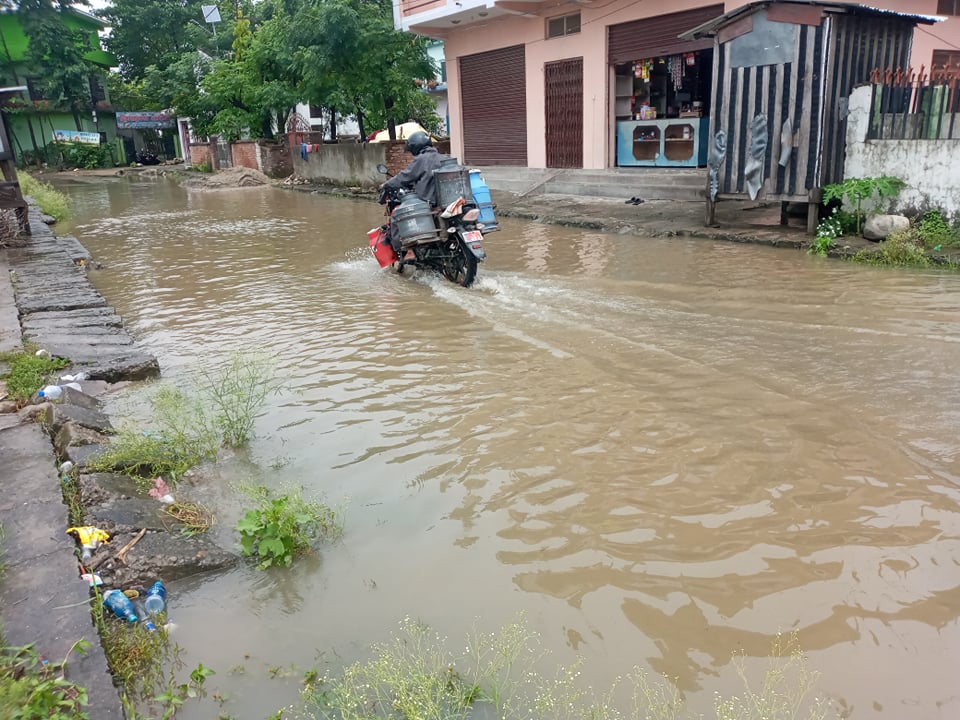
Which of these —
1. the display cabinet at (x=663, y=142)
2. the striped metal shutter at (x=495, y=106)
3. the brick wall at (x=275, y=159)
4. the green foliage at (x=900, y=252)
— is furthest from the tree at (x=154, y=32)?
the green foliage at (x=900, y=252)

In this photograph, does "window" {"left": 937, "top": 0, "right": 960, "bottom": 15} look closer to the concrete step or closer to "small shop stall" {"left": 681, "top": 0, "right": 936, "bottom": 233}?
"small shop stall" {"left": 681, "top": 0, "right": 936, "bottom": 233}

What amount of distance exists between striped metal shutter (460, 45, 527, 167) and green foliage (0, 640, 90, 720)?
17317mm

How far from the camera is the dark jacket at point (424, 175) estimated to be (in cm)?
841

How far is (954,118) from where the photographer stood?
8812 mm

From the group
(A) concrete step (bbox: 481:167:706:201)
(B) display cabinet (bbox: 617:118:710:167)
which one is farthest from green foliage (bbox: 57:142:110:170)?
(B) display cabinet (bbox: 617:118:710:167)

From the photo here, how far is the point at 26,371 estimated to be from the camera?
5.32 metres

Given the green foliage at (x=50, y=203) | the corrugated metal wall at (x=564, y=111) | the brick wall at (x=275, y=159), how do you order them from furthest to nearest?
the brick wall at (x=275, y=159) → the green foliage at (x=50, y=203) → the corrugated metal wall at (x=564, y=111)

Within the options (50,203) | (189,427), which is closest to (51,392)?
(189,427)

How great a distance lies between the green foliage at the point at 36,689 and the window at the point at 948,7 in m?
17.0

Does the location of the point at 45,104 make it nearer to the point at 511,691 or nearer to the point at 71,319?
the point at 71,319

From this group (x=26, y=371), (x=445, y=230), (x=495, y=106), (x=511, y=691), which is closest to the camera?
(x=511, y=691)

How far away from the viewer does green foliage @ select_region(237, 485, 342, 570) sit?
340 cm

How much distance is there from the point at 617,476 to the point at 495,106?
659 inches

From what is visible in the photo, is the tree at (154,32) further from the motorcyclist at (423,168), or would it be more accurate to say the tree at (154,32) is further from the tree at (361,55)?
the motorcyclist at (423,168)
